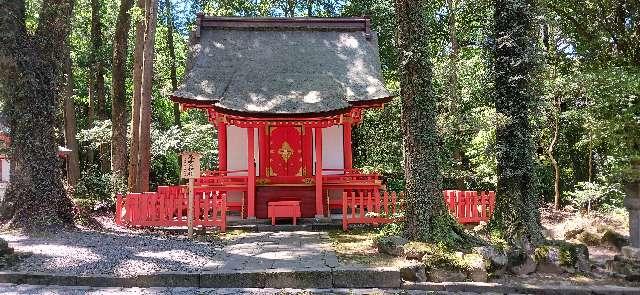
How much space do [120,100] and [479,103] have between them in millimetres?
10999

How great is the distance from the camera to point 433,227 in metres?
7.82

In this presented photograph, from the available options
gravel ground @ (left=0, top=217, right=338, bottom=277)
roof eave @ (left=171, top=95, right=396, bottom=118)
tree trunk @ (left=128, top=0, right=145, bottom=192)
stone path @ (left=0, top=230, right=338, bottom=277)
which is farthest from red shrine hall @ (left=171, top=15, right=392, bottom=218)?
stone path @ (left=0, top=230, right=338, bottom=277)

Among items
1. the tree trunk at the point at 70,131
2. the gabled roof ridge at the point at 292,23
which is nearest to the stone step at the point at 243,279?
the gabled roof ridge at the point at 292,23

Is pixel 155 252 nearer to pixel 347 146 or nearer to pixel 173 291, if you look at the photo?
pixel 173 291

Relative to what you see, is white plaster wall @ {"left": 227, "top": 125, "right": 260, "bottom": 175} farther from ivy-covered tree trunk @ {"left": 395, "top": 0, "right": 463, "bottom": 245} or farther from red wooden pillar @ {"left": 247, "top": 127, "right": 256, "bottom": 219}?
ivy-covered tree trunk @ {"left": 395, "top": 0, "right": 463, "bottom": 245}

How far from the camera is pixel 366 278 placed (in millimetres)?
6594

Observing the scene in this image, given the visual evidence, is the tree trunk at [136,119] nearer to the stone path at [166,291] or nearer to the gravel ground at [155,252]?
the gravel ground at [155,252]

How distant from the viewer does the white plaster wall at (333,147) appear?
13469mm

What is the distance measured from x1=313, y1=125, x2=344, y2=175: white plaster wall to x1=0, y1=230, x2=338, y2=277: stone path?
3.94 m

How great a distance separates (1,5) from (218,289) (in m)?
7.27

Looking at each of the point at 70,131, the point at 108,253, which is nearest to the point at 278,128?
the point at 108,253

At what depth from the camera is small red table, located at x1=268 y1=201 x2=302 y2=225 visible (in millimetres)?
11391

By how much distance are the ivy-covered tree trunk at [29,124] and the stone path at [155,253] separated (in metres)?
0.67

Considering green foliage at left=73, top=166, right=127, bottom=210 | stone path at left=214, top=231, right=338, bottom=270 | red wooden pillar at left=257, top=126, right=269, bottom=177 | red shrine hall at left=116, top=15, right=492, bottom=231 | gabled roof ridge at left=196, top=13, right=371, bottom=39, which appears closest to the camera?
stone path at left=214, top=231, right=338, bottom=270
